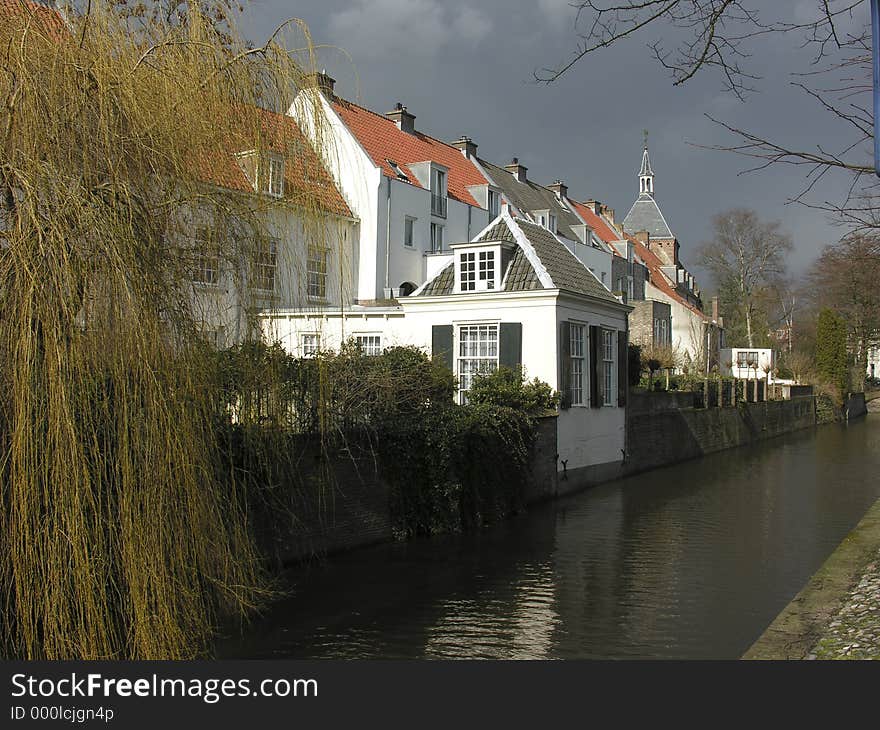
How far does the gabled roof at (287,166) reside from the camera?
20.1 feet

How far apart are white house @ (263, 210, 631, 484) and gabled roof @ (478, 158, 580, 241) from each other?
60.4 feet

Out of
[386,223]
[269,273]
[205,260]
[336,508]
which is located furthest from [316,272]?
[386,223]

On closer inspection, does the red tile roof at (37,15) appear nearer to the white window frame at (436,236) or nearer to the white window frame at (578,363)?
the white window frame at (578,363)

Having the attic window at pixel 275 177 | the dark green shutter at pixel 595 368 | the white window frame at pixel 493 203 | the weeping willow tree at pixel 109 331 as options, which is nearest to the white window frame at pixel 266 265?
the weeping willow tree at pixel 109 331

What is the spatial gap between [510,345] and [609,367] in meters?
3.57

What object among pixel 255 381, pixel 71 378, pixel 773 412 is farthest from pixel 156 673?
pixel 773 412

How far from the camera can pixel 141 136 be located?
5566 mm

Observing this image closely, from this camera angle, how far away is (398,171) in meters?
28.6

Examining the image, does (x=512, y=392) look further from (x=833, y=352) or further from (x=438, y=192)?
(x=833, y=352)

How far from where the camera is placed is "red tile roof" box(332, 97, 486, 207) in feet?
94.2

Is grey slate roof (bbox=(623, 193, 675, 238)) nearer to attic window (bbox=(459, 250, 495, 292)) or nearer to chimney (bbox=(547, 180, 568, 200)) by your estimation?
chimney (bbox=(547, 180, 568, 200))

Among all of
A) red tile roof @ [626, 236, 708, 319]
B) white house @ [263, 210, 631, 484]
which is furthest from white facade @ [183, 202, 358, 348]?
red tile roof @ [626, 236, 708, 319]

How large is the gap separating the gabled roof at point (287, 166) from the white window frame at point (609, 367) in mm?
12823

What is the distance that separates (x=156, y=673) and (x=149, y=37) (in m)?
4.35
